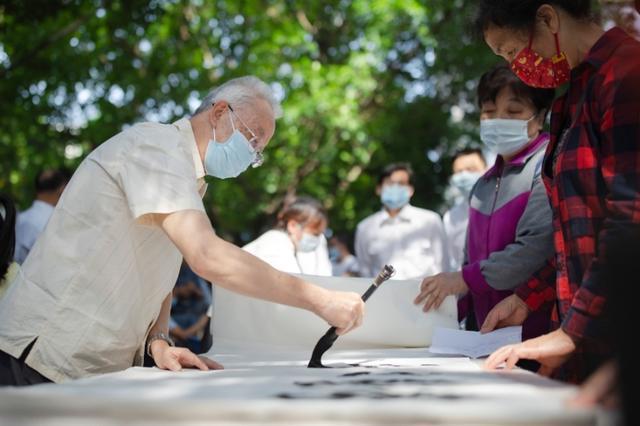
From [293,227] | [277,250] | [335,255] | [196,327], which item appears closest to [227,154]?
[277,250]

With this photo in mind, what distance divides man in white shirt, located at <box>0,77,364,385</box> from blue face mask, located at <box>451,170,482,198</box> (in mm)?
4124

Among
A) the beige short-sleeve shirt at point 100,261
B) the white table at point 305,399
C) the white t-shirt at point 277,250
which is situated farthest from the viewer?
the white t-shirt at point 277,250

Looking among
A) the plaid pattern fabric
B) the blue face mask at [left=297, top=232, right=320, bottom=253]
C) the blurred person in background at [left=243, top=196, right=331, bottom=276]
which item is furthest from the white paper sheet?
the blue face mask at [left=297, top=232, right=320, bottom=253]

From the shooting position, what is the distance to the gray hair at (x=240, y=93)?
2803mm

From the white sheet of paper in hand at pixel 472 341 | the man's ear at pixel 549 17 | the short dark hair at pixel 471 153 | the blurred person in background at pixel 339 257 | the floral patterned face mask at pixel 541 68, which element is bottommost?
the blurred person in background at pixel 339 257

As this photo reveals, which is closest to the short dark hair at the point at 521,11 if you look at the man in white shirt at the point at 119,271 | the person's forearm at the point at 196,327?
the man in white shirt at the point at 119,271

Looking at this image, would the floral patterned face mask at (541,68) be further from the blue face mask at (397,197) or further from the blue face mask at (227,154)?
the blue face mask at (397,197)

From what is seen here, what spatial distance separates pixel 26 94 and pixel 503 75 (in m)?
9.21

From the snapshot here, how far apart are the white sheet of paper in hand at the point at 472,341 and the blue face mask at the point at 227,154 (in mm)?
1000

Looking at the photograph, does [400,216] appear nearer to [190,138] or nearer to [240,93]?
[240,93]

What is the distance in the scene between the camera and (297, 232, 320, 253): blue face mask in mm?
6516

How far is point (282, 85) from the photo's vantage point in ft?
45.8

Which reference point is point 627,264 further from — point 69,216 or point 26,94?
point 26,94

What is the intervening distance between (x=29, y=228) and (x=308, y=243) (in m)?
2.15
